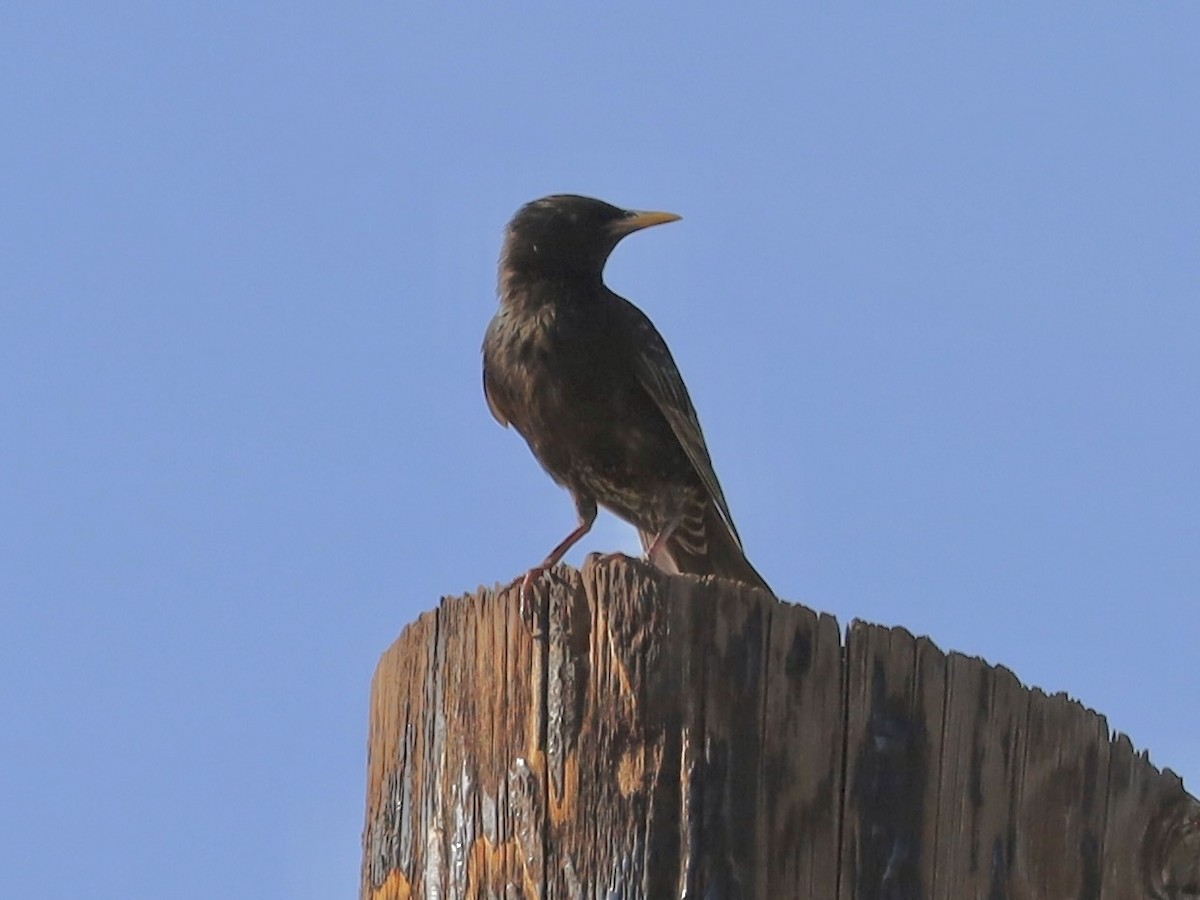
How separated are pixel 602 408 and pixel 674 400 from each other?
0.28 metres

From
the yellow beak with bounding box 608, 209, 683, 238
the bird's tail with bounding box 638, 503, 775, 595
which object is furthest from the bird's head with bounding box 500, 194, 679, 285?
the bird's tail with bounding box 638, 503, 775, 595

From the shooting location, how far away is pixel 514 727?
2.93 m

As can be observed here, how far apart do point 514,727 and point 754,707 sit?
15.6 inches

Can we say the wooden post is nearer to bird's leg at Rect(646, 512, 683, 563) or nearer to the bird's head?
bird's leg at Rect(646, 512, 683, 563)

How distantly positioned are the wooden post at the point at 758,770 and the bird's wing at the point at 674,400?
10.6ft

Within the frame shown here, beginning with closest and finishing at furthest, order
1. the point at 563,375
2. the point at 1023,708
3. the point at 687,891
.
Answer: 1. the point at 687,891
2. the point at 1023,708
3. the point at 563,375

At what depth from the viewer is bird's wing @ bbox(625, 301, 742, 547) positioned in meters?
6.26

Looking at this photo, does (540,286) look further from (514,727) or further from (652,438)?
(514,727)

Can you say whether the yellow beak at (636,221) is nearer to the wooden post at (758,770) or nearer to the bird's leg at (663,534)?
the bird's leg at (663,534)

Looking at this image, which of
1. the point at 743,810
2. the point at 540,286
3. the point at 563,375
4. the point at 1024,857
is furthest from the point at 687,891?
the point at 540,286

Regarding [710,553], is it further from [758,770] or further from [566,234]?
[758,770]

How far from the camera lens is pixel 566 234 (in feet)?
22.1

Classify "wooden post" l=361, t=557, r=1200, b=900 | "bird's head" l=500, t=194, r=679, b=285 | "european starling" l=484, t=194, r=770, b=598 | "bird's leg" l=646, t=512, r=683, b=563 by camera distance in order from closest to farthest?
"wooden post" l=361, t=557, r=1200, b=900, "european starling" l=484, t=194, r=770, b=598, "bird's leg" l=646, t=512, r=683, b=563, "bird's head" l=500, t=194, r=679, b=285

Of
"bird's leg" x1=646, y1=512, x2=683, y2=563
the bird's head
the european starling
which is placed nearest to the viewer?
the european starling
